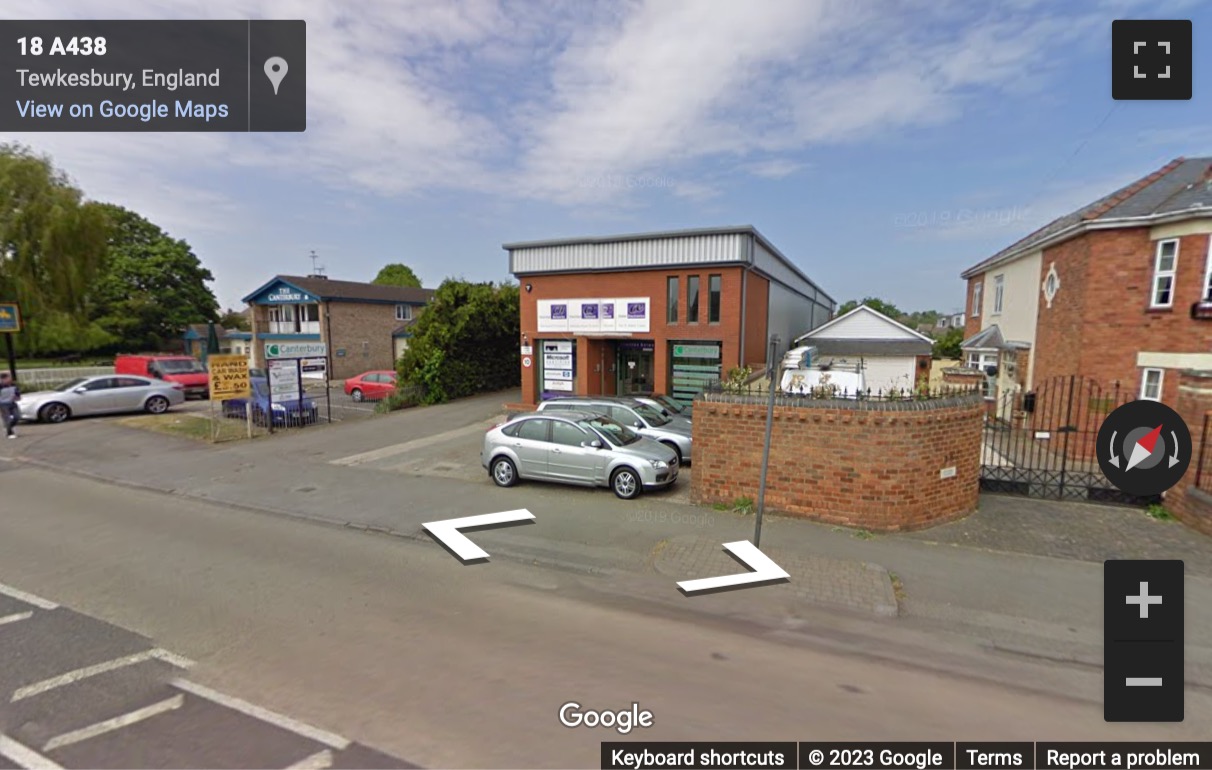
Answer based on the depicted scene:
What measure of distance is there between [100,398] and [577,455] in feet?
57.6

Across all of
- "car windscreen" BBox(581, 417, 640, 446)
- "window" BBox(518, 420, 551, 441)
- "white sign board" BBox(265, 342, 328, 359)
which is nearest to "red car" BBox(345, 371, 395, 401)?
"white sign board" BBox(265, 342, 328, 359)

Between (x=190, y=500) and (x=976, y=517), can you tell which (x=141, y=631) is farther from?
(x=976, y=517)

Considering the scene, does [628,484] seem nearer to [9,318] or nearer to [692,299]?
[692,299]

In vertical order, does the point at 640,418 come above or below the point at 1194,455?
below

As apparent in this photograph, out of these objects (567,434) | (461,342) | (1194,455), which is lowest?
(567,434)

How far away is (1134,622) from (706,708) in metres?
3.72

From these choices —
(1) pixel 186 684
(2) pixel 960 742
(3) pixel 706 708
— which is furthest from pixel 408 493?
(2) pixel 960 742

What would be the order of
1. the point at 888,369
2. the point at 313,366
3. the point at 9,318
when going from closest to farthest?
the point at 313,366 < the point at 9,318 < the point at 888,369

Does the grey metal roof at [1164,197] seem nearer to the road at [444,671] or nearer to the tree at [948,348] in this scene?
the road at [444,671]

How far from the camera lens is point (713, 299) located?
604 inches

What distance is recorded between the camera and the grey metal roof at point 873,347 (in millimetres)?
18188

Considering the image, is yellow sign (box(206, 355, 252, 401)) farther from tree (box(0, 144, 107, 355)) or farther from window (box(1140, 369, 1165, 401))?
window (box(1140, 369, 1165, 401))

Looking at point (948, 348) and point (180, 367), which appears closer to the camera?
point (180, 367)

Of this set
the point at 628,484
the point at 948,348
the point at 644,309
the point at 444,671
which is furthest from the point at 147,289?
the point at 948,348
